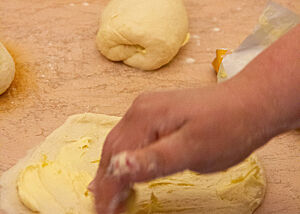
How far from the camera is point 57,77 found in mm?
1223

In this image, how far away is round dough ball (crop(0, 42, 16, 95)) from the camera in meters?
1.11

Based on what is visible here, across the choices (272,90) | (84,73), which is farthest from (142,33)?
(272,90)

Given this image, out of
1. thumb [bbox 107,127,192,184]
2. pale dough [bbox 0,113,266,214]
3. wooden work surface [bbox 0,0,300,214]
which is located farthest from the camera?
wooden work surface [bbox 0,0,300,214]

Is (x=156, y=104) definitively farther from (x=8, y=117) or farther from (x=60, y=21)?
(x=60, y=21)

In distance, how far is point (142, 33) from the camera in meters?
1.20

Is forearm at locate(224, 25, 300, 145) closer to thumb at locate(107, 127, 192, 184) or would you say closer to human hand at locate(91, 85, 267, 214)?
human hand at locate(91, 85, 267, 214)

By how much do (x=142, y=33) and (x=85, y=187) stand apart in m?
0.52

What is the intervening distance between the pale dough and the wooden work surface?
78 millimetres

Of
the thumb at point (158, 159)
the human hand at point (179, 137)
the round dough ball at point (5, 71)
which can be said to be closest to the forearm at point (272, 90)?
the human hand at point (179, 137)

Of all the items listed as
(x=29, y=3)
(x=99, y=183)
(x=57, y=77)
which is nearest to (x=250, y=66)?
(x=99, y=183)

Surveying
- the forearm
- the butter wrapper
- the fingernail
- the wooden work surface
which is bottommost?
the wooden work surface

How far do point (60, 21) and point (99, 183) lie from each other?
2.86ft

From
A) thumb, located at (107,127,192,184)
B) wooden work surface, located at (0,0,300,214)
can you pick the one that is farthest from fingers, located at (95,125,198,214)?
wooden work surface, located at (0,0,300,214)

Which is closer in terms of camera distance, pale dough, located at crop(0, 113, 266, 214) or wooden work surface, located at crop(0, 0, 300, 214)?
pale dough, located at crop(0, 113, 266, 214)
